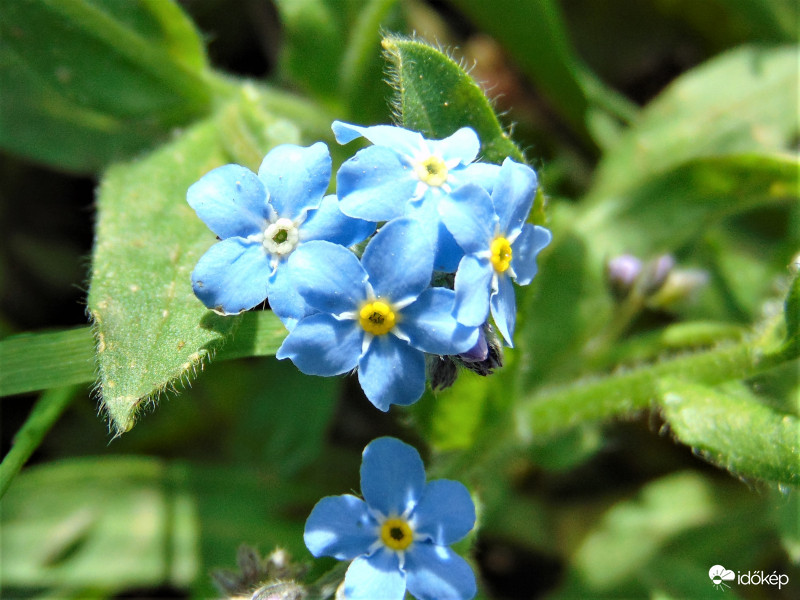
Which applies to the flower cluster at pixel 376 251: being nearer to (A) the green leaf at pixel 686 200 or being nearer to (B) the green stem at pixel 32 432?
(B) the green stem at pixel 32 432

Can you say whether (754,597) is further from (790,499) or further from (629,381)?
(629,381)

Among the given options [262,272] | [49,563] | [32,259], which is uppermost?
[262,272]

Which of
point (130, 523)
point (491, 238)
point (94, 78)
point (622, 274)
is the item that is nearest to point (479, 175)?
point (491, 238)

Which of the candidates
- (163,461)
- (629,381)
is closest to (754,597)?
(629,381)

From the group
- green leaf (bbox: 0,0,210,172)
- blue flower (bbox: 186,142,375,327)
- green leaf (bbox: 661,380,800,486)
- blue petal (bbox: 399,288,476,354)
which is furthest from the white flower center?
green leaf (bbox: 0,0,210,172)

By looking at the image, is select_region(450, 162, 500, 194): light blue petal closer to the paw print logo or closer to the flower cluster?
the flower cluster

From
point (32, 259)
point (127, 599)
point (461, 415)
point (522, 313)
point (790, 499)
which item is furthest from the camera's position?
point (32, 259)

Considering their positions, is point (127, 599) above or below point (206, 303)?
below

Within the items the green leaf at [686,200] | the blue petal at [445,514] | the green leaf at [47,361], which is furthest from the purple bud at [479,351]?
the green leaf at [686,200]
